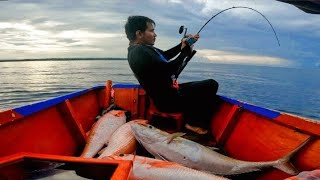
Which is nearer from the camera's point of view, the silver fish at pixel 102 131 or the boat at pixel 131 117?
the boat at pixel 131 117

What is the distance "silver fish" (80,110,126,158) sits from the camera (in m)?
4.73

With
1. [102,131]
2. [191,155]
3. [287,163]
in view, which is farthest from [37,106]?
[287,163]

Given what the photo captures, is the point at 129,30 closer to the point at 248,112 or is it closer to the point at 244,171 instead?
the point at 248,112

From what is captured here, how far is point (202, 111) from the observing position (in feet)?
19.7

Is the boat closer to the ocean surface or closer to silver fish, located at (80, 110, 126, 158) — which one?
silver fish, located at (80, 110, 126, 158)

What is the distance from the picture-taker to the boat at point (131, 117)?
10.2ft

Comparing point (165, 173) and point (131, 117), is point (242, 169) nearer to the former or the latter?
point (165, 173)

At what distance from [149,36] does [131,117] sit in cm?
200

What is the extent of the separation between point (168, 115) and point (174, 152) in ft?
4.90

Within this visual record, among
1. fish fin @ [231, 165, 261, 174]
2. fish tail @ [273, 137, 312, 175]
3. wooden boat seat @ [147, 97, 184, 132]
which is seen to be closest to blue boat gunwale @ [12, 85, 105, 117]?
wooden boat seat @ [147, 97, 184, 132]

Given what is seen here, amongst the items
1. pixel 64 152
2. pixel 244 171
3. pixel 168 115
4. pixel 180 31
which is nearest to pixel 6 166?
pixel 64 152

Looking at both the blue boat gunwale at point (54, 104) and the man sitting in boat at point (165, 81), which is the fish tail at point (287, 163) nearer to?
the blue boat gunwale at point (54, 104)

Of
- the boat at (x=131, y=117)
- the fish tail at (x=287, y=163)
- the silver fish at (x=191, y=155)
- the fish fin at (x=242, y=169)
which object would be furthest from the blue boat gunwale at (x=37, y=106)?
the fish tail at (x=287, y=163)

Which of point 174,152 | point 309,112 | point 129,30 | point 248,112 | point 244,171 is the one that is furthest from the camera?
point 309,112
